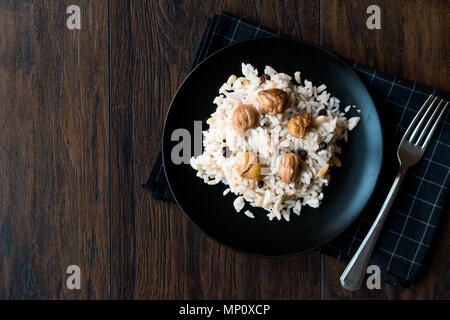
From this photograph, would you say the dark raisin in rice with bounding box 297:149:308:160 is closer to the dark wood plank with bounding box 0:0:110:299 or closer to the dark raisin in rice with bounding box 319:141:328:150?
the dark raisin in rice with bounding box 319:141:328:150

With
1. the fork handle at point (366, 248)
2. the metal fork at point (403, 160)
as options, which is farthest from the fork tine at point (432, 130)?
the fork handle at point (366, 248)

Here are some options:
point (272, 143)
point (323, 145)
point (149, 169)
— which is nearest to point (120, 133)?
point (149, 169)

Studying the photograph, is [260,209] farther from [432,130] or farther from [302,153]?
[432,130]

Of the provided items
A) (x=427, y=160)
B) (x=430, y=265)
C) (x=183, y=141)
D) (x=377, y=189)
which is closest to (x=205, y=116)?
(x=183, y=141)

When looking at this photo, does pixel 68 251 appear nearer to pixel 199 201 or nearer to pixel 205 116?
pixel 199 201

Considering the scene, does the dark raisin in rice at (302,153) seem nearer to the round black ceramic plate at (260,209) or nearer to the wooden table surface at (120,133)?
the round black ceramic plate at (260,209)

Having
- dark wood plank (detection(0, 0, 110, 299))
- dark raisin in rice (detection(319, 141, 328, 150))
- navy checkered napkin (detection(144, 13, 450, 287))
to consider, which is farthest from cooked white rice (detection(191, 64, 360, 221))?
dark wood plank (detection(0, 0, 110, 299))

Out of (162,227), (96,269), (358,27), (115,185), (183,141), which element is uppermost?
(358,27)
